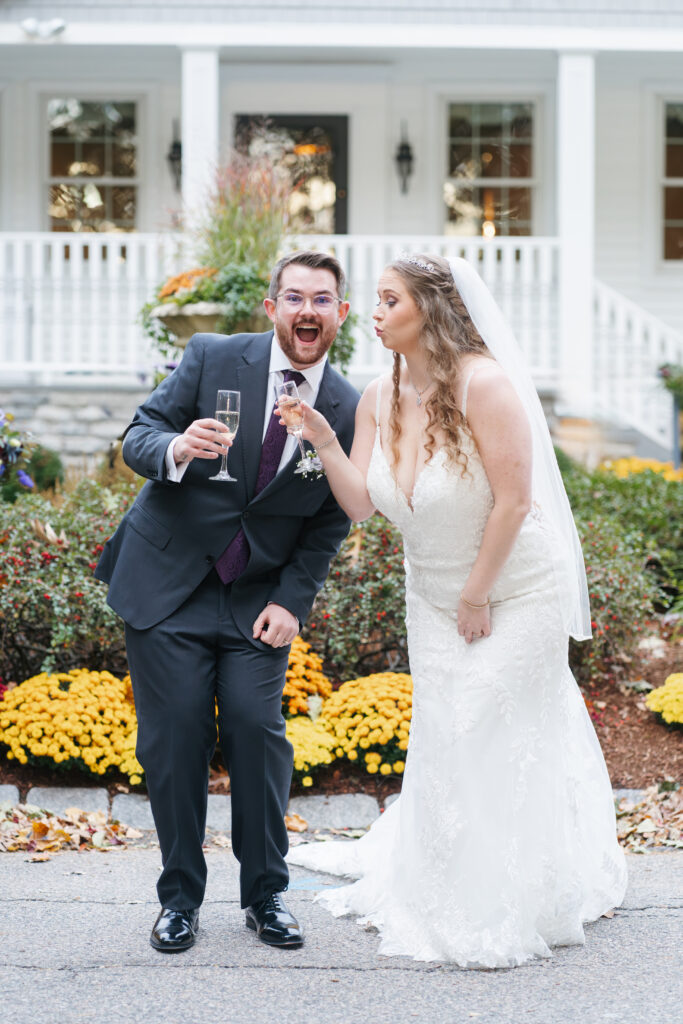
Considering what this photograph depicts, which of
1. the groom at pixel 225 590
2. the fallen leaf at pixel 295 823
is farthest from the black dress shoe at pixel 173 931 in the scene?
the fallen leaf at pixel 295 823

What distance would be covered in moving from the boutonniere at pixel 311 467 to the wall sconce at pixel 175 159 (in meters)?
9.90

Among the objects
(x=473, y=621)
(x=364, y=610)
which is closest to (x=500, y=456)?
(x=473, y=621)

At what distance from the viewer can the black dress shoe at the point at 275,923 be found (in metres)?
3.54

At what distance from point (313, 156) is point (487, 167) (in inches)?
77.6

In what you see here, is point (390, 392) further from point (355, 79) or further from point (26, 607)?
point (355, 79)

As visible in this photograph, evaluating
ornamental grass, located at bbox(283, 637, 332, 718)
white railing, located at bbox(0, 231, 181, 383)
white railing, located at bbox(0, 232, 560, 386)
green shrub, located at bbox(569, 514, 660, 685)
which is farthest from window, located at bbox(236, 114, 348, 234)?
ornamental grass, located at bbox(283, 637, 332, 718)

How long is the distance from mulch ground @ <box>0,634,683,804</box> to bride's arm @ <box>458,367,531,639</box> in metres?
2.15

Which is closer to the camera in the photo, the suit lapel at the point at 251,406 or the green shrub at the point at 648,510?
the suit lapel at the point at 251,406

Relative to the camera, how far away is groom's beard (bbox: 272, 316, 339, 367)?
355 centimetres

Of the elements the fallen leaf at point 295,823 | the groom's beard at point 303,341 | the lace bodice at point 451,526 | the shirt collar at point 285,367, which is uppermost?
the groom's beard at point 303,341

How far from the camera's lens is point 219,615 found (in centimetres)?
359

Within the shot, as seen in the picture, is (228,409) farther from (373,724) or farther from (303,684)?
(303,684)

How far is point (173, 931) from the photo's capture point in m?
3.49

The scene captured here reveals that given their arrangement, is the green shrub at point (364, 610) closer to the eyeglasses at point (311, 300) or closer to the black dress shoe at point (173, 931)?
the black dress shoe at point (173, 931)
